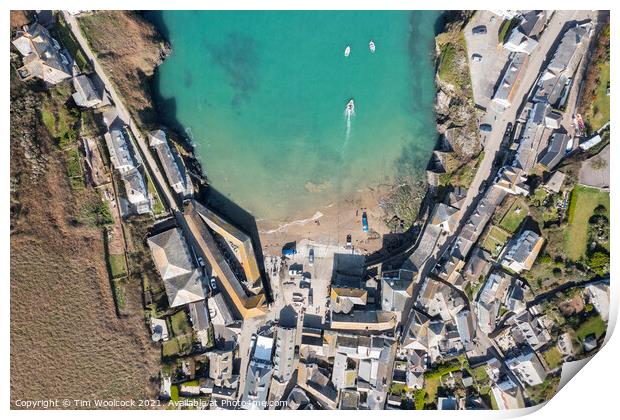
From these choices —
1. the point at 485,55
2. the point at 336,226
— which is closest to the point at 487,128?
the point at 485,55

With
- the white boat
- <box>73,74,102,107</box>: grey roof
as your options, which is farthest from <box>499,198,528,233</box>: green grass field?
<box>73,74,102,107</box>: grey roof

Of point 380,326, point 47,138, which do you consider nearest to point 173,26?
point 47,138

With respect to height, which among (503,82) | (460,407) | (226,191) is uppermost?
(503,82)

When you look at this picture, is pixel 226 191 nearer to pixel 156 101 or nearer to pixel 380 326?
pixel 156 101

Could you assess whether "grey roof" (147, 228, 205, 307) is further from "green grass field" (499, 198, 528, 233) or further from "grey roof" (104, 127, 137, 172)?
"green grass field" (499, 198, 528, 233)

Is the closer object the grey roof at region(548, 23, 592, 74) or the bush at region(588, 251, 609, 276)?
the bush at region(588, 251, 609, 276)

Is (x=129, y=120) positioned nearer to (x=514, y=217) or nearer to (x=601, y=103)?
(x=514, y=217)
